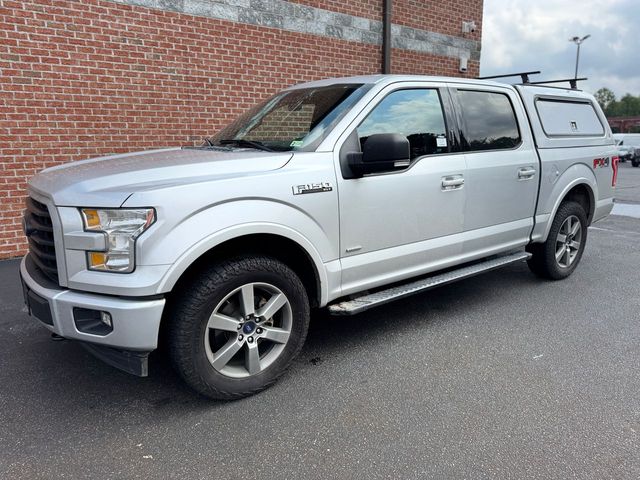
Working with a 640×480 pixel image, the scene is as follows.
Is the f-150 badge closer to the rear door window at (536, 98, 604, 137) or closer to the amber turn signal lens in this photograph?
the amber turn signal lens

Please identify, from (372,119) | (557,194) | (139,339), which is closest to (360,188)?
(372,119)

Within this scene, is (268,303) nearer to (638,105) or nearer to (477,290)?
(477,290)

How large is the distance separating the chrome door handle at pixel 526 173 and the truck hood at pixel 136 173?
2420 millimetres

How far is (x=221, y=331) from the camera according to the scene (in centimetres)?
293

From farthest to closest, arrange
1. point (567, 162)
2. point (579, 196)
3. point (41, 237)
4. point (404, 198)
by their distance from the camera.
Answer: point (579, 196) → point (567, 162) → point (404, 198) → point (41, 237)

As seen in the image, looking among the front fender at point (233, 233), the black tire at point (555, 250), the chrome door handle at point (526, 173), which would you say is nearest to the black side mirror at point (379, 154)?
the front fender at point (233, 233)

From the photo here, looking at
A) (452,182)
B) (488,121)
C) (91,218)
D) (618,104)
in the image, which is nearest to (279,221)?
(91,218)

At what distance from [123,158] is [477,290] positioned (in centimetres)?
352

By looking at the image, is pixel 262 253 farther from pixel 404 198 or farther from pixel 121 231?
pixel 404 198

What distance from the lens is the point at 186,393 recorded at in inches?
119

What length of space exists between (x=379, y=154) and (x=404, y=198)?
0.53 metres

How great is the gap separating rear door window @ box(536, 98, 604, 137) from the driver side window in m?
1.57

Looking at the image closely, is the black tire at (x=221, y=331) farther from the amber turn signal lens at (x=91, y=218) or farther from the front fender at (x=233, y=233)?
the amber turn signal lens at (x=91, y=218)

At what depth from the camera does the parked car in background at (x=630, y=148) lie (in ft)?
85.8
